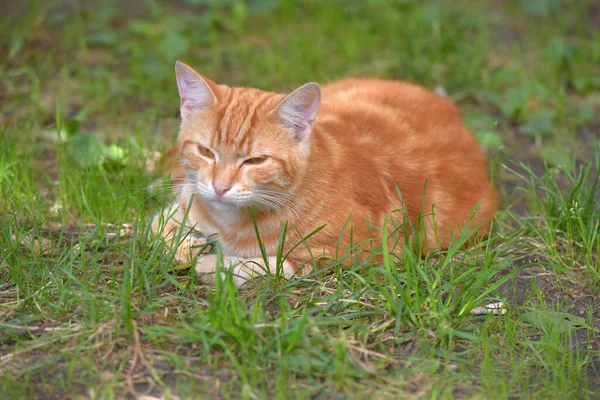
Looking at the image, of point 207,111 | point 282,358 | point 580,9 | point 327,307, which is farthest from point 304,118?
point 580,9

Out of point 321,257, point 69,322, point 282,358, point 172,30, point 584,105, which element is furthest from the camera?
point 172,30

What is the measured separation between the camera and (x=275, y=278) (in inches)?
124

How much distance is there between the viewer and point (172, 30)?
228 inches

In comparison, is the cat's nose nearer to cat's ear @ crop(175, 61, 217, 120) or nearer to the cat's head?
the cat's head

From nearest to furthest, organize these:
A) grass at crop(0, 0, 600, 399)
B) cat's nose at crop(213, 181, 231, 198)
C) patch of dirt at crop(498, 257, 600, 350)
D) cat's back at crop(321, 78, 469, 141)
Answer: grass at crop(0, 0, 600, 399) < cat's nose at crop(213, 181, 231, 198) < patch of dirt at crop(498, 257, 600, 350) < cat's back at crop(321, 78, 469, 141)

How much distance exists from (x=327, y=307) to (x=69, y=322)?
97 cm

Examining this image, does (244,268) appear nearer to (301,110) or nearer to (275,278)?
(275,278)

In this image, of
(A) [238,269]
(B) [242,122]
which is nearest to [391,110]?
(B) [242,122]

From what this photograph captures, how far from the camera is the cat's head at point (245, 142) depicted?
10.2ft

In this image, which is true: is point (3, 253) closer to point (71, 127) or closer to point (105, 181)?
point (105, 181)

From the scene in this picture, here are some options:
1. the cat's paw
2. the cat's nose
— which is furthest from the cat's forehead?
the cat's paw

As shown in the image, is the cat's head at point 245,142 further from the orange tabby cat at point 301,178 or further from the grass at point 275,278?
the grass at point 275,278

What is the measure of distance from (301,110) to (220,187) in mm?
475

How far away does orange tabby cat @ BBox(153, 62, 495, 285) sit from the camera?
3.15 m
